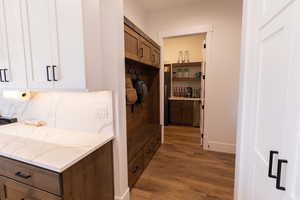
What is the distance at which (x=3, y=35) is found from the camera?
149cm

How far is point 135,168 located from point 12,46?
1.97 m

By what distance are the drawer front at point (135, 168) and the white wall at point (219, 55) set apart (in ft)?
5.27

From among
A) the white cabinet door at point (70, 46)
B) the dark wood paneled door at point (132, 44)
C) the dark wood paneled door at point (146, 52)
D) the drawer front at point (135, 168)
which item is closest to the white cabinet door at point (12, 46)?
the white cabinet door at point (70, 46)

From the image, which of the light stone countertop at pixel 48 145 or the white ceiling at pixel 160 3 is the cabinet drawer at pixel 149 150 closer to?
the light stone countertop at pixel 48 145

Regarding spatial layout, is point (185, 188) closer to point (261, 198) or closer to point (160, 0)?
point (261, 198)

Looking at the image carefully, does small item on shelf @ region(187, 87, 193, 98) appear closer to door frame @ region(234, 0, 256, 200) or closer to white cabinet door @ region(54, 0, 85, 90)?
door frame @ region(234, 0, 256, 200)

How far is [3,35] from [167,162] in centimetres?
275

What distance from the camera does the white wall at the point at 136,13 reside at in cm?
263

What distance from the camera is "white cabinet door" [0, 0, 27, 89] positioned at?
140cm

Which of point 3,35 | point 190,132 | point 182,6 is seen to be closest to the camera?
point 3,35

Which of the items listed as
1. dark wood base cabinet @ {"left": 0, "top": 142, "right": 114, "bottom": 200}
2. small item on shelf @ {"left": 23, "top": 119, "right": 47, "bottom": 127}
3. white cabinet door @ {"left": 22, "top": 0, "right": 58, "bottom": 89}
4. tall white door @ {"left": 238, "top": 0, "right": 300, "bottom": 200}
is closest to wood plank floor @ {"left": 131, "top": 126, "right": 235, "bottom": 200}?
dark wood base cabinet @ {"left": 0, "top": 142, "right": 114, "bottom": 200}

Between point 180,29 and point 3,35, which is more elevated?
point 180,29

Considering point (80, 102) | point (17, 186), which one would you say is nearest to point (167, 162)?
point (80, 102)

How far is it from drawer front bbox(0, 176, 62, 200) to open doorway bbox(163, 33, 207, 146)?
378 centimetres
